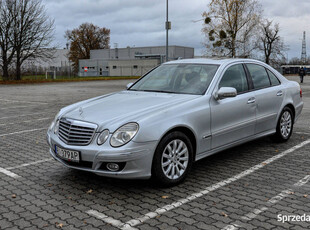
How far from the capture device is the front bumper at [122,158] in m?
3.95

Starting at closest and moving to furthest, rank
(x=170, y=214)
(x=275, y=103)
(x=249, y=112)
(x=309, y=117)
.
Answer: (x=170, y=214) < (x=249, y=112) < (x=275, y=103) < (x=309, y=117)

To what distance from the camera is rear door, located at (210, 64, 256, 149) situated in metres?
4.94

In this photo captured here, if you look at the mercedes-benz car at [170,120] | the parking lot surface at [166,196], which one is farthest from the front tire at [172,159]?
the parking lot surface at [166,196]

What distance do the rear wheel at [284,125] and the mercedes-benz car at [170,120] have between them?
12cm

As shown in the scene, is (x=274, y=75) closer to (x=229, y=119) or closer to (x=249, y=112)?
(x=249, y=112)

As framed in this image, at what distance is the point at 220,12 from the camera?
33688mm

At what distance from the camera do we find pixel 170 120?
4277 mm

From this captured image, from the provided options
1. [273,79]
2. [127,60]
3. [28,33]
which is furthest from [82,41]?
[273,79]

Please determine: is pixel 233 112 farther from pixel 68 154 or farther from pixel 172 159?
pixel 68 154

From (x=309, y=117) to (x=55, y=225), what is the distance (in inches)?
349

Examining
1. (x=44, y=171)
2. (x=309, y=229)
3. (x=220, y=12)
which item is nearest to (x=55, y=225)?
(x=44, y=171)

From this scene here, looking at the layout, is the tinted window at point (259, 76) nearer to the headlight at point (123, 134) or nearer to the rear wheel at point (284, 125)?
the rear wheel at point (284, 125)

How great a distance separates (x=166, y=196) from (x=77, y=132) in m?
1.28

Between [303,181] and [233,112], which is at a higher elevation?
[233,112]
